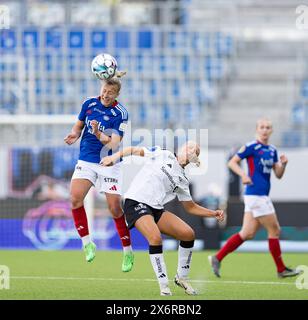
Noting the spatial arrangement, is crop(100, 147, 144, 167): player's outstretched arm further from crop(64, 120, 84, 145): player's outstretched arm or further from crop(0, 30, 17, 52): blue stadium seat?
crop(0, 30, 17, 52): blue stadium seat

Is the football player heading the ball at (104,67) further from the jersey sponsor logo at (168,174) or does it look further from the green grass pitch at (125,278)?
the green grass pitch at (125,278)

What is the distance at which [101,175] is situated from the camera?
11922 millimetres

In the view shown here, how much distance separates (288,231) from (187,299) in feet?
32.5

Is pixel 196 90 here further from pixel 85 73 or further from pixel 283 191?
pixel 283 191

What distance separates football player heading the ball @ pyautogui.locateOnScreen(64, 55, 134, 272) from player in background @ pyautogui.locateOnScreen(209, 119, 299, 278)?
89.8 inches

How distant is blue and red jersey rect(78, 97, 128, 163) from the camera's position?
1163cm

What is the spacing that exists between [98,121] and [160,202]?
4.57 feet

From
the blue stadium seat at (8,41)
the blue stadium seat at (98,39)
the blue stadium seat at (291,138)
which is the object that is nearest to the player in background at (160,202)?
the blue stadium seat at (291,138)

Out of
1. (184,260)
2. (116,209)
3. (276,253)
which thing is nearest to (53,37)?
(276,253)

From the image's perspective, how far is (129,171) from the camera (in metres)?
20.6

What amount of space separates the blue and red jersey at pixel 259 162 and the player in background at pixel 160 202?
117 inches

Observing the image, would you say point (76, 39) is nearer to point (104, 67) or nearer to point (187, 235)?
point (104, 67)

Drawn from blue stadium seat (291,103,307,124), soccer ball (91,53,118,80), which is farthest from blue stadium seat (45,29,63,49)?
soccer ball (91,53,118,80)
